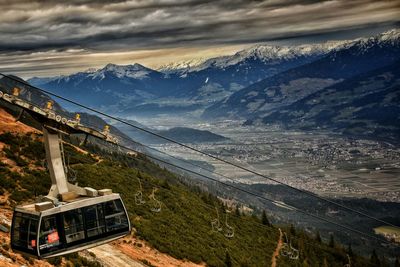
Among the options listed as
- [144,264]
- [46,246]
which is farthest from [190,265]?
[46,246]

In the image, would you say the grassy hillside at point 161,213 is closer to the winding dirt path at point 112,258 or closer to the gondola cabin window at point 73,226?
the winding dirt path at point 112,258

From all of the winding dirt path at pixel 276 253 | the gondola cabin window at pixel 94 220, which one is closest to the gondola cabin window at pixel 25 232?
the gondola cabin window at pixel 94 220

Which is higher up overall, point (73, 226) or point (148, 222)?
point (73, 226)

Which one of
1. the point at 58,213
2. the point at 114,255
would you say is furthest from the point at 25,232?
the point at 114,255

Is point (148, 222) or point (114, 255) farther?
Result: point (148, 222)

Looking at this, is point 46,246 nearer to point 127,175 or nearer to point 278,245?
point 127,175

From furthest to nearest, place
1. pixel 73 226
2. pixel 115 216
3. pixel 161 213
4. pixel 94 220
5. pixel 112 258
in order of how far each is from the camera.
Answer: pixel 161 213 → pixel 112 258 → pixel 115 216 → pixel 94 220 → pixel 73 226

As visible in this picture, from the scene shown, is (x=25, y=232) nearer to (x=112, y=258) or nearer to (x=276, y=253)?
(x=112, y=258)
